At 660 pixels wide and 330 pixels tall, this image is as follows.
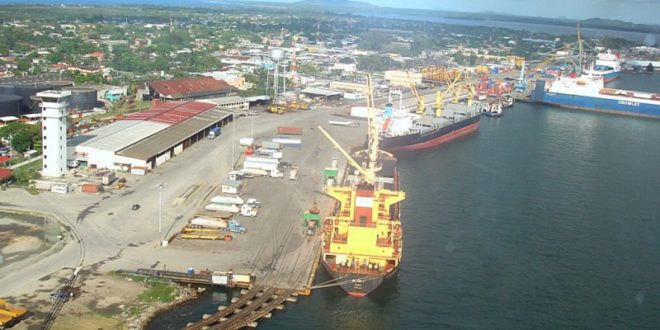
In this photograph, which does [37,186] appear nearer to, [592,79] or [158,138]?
[158,138]

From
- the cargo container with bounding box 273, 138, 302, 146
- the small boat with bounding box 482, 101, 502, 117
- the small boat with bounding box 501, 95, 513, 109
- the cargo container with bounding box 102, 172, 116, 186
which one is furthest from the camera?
the small boat with bounding box 501, 95, 513, 109

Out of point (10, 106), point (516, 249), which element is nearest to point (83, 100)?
point (10, 106)

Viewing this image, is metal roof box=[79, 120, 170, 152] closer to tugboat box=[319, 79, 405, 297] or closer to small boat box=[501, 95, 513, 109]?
tugboat box=[319, 79, 405, 297]

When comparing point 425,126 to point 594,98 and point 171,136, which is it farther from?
point 594,98

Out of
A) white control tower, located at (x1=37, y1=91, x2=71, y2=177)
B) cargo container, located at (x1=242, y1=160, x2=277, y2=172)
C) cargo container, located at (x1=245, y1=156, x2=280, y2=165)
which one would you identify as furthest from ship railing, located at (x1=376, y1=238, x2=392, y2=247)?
white control tower, located at (x1=37, y1=91, x2=71, y2=177)

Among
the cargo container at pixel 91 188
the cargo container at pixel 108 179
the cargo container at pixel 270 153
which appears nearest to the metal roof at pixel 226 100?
the cargo container at pixel 270 153

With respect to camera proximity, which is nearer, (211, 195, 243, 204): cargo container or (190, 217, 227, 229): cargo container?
(190, 217, 227, 229): cargo container

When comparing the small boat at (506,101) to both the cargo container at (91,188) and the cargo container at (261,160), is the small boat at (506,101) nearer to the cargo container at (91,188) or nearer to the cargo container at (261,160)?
the cargo container at (261,160)
